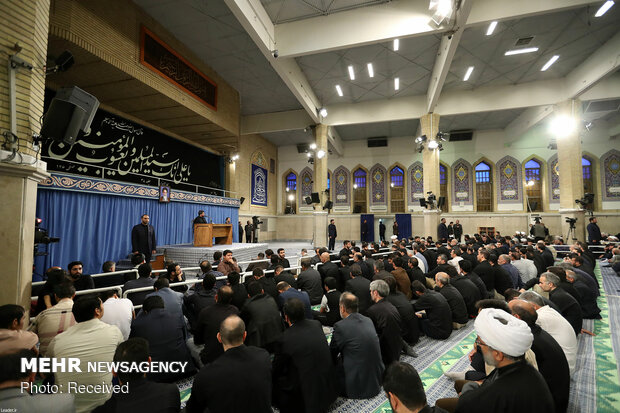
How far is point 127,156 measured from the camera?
7.95 metres

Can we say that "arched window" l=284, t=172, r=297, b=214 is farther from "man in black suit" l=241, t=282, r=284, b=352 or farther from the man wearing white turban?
the man wearing white turban

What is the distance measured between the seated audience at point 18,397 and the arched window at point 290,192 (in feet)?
47.1

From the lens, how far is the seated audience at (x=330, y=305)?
9.95 feet

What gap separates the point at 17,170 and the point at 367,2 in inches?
255

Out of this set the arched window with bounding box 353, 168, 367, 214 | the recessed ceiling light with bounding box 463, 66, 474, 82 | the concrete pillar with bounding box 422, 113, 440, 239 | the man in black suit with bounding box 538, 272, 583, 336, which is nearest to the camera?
the man in black suit with bounding box 538, 272, 583, 336

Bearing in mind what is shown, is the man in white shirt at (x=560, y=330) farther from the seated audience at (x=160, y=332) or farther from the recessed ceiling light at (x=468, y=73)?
the recessed ceiling light at (x=468, y=73)

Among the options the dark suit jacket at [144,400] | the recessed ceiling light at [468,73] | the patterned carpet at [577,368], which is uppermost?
the recessed ceiling light at [468,73]

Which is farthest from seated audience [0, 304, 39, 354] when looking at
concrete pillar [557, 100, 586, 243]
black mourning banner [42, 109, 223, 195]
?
concrete pillar [557, 100, 586, 243]

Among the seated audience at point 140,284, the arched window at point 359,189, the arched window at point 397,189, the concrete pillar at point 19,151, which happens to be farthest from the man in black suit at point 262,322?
the arched window at point 397,189

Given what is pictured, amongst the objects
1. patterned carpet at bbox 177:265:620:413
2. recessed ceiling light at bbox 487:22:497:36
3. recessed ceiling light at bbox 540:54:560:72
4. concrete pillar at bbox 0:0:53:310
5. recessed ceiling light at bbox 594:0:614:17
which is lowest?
patterned carpet at bbox 177:265:620:413

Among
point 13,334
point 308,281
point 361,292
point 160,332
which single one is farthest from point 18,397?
point 308,281

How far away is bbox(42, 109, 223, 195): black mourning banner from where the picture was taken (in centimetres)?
650

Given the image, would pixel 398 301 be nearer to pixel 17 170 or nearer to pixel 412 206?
pixel 17 170

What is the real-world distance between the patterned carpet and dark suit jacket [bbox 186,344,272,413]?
94cm
